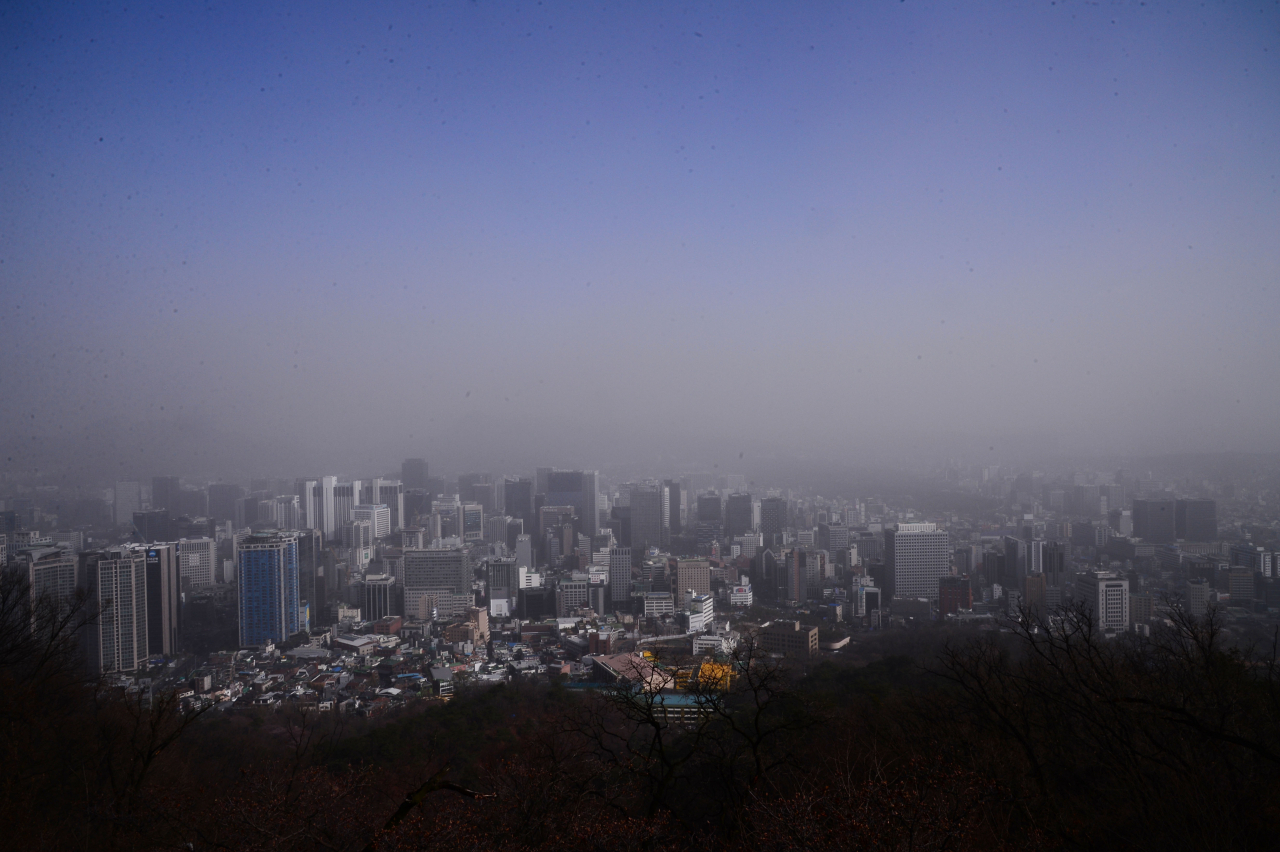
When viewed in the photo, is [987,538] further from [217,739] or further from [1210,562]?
[217,739]

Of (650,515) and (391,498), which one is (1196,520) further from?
(391,498)

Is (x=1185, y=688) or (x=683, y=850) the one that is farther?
(x=1185, y=688)

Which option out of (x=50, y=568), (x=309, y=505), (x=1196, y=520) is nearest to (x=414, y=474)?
(x=309, y=505)

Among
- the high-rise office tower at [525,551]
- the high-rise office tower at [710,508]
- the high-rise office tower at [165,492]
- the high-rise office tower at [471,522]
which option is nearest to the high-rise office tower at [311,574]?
the high-rise office tower at [165,492]

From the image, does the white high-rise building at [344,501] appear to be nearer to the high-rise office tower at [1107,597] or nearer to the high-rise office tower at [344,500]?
the high-rise office tower at [344,500]

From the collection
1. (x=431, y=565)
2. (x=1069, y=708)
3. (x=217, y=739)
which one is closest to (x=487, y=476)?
(x=431, y=565)

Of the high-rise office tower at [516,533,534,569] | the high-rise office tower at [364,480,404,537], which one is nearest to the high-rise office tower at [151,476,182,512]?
the high-rise office tower at [364,480,404,537]
